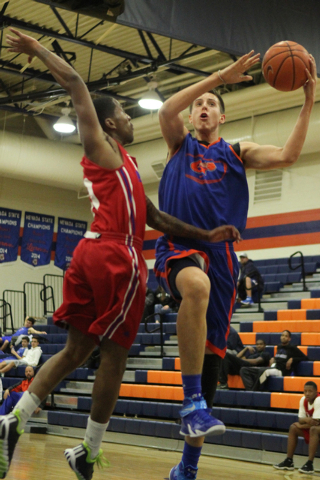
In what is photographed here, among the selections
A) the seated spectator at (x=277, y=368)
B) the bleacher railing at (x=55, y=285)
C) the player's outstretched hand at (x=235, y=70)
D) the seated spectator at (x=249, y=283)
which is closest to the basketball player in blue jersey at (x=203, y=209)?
the player's outstretched hand at (x=235, y=70)

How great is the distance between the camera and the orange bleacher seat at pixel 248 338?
11241 millimetres

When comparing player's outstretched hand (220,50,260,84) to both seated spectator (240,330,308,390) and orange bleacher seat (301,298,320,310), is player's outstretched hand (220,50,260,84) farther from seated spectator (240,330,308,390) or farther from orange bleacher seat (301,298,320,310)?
orange bleacher seat (301,298,320,310)

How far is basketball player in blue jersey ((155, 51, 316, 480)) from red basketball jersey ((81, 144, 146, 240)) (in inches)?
16.2

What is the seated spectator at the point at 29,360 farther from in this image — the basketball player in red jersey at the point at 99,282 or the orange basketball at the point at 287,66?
the basketball player in red jersey at the point at 99,282

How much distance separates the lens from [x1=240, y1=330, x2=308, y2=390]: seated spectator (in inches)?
372

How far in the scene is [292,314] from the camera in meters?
11.6

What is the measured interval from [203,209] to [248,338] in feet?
26.5

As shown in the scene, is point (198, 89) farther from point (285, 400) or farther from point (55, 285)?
point (55, 285)

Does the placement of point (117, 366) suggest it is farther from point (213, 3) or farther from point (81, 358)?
point (213, 3)

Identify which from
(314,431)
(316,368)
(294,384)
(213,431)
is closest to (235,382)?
(294,384)

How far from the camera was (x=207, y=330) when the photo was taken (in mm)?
3592

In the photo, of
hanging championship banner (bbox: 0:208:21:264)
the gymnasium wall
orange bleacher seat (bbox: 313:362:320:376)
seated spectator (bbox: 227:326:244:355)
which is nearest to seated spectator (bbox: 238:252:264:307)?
seated spectator (bbox: 227:326:244:355)

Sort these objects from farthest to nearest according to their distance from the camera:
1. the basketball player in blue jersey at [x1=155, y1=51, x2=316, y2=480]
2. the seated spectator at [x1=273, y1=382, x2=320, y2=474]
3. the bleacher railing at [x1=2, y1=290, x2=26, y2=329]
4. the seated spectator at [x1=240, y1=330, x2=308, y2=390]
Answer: the bleacher railing at [x1=2, y1=290, x2=26, y2=329] → the seated spectator at [x1=240, y1=330, x2=308, y2=390] → the seated spectator at [x1=273, y1=382, x2=320, y2=474] → the basketball player in blue jersey at [x1=155, y1=51, x2=316, y2=480]

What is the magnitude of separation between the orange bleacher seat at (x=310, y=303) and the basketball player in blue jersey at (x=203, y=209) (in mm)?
8242
